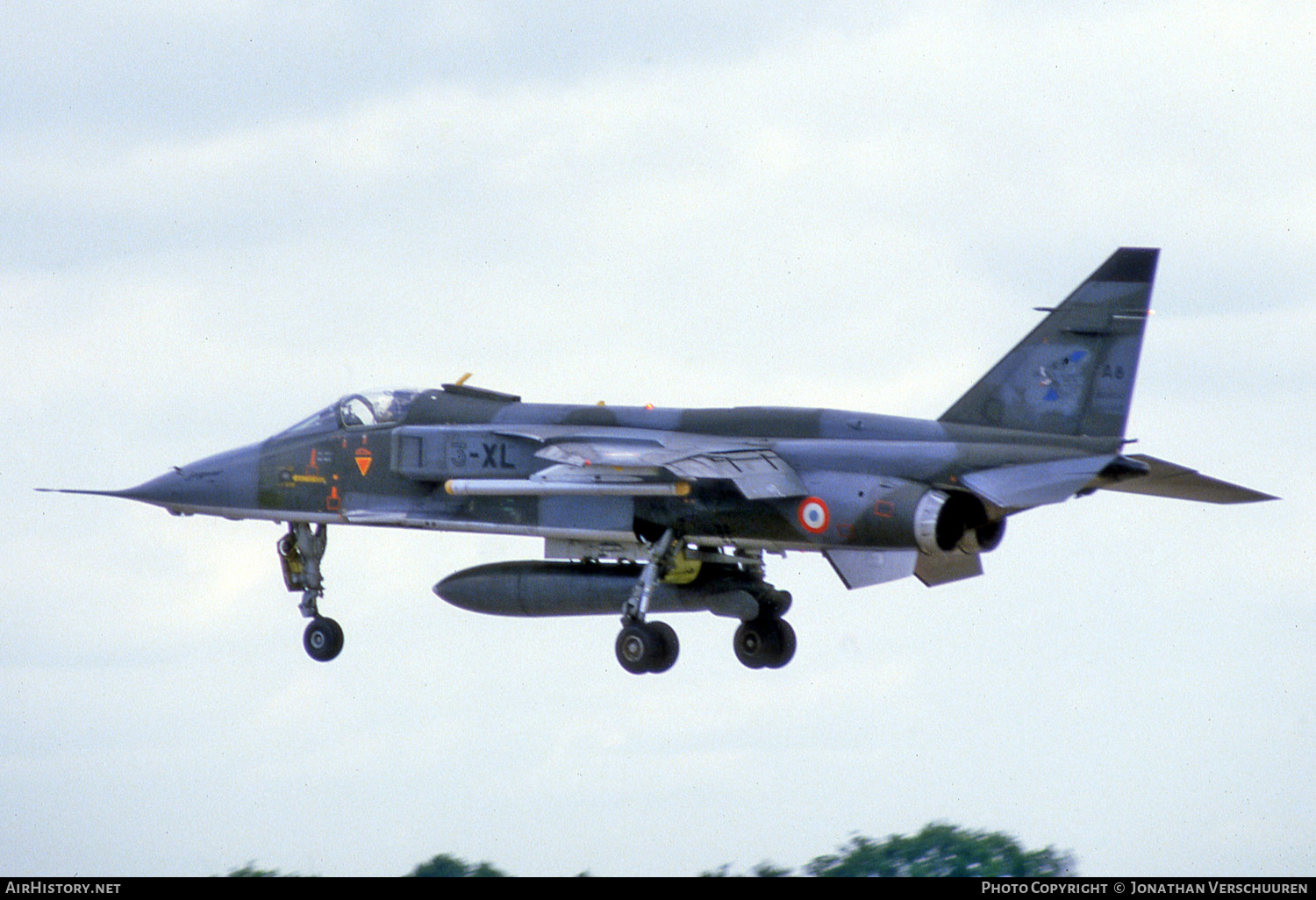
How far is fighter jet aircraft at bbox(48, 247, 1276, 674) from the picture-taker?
73.6ft

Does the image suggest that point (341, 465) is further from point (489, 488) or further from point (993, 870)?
point (993, 870)

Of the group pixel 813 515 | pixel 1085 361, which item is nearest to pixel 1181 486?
pixel 1085 361

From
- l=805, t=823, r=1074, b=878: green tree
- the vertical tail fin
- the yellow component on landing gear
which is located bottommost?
l=805, t=823, r=1074, b=878: green tree

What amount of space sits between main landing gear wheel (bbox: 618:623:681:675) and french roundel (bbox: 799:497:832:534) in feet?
7.97

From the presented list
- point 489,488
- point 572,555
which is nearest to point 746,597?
point 572,555

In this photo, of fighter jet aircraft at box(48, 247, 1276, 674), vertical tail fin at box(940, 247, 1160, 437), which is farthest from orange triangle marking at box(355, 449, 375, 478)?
vertical tail fin at box(940, 247, 1160, 437)

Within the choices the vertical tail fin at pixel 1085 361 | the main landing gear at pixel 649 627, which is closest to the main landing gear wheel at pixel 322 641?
the main landing gear at pixel 649 627

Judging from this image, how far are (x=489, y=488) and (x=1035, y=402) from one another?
6.55m

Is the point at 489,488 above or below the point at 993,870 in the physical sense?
above

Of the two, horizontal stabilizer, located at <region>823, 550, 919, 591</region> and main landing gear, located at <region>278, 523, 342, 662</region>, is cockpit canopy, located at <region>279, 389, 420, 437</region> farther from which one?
horizontal stabilizer, located at <region>823, 550, 919, 591</region>

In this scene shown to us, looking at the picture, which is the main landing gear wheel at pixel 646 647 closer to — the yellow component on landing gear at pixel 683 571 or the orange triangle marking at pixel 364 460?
the yellow component on landing gear at pixel 683 571

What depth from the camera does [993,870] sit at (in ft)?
118
